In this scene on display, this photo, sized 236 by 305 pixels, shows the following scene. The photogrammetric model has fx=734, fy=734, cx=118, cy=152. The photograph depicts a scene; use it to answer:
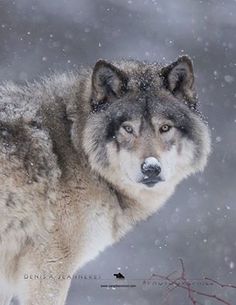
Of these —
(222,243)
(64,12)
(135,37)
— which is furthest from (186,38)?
(222,243)

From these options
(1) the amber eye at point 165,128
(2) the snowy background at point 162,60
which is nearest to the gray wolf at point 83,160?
(1) the amber eye at point 165,128

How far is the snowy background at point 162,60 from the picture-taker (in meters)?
13.0

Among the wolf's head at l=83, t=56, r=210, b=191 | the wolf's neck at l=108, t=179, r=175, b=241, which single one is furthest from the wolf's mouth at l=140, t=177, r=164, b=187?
the wolf's neck at l=108, t=179, r=175, b=241

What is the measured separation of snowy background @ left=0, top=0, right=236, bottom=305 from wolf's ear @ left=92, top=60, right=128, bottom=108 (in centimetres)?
764

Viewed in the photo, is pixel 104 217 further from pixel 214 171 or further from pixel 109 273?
pixel 214 171

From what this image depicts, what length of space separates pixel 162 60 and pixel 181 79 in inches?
321

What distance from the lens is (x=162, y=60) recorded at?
13281mm

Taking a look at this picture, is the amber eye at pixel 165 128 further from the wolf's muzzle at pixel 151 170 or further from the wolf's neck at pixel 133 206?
the wolf's neck at pixel 133 206

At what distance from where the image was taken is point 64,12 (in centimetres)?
1399

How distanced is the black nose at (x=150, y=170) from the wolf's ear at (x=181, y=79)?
2.20 ft

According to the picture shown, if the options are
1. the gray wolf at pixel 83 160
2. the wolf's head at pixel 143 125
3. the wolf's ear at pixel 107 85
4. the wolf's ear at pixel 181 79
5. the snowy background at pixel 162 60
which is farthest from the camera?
the snowy background at pixel 162 60

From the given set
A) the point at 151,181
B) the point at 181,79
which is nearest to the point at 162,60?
the point at 181,79

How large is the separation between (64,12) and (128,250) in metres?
4.66

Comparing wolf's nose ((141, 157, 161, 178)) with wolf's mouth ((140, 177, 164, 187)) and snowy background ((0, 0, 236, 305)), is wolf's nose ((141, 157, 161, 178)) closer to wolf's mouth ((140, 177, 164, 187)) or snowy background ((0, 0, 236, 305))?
wolf's mouth ((140, 177, 164, 187))
